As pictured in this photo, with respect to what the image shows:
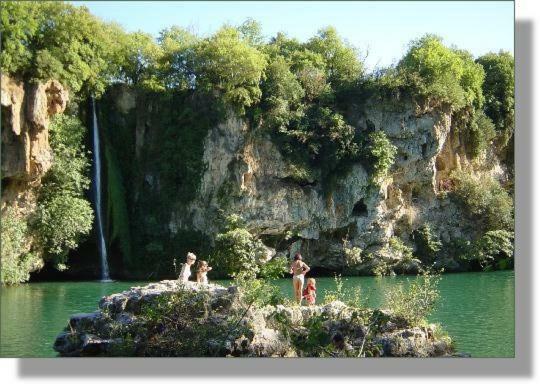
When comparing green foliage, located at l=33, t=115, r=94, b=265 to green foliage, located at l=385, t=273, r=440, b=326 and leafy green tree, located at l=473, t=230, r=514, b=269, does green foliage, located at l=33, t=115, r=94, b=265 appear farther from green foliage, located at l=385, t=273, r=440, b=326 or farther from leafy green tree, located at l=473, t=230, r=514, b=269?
leafy green tree, located at l=473, t=230, r=514, b=269

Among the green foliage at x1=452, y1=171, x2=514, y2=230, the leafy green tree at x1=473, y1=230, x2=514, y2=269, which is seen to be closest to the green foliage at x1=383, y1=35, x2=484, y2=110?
the green foliage at x1=452, y1=171, x2=514, y2=230

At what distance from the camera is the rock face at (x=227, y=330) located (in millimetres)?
8750

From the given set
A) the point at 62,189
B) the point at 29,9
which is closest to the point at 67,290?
the point at 62,189

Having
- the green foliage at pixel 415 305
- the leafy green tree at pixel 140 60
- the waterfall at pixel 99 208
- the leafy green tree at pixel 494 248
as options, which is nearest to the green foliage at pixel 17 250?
the waterfall at pixel 99 208

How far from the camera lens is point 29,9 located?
16.3 meters

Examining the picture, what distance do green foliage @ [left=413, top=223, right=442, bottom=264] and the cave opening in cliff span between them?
2470 millimetres

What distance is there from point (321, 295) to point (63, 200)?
8.47 meters

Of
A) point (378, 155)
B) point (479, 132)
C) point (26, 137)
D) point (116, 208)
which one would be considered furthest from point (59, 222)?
point (479, 132)

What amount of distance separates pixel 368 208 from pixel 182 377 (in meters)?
18.1

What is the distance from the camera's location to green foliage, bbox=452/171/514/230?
1035 inches

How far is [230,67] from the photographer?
936 inches

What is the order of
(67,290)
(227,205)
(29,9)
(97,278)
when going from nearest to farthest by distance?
(29,9), (67,290), (97,278), (227,205)

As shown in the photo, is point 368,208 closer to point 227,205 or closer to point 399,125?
point 399,125

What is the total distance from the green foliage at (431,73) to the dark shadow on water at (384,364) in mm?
17737
